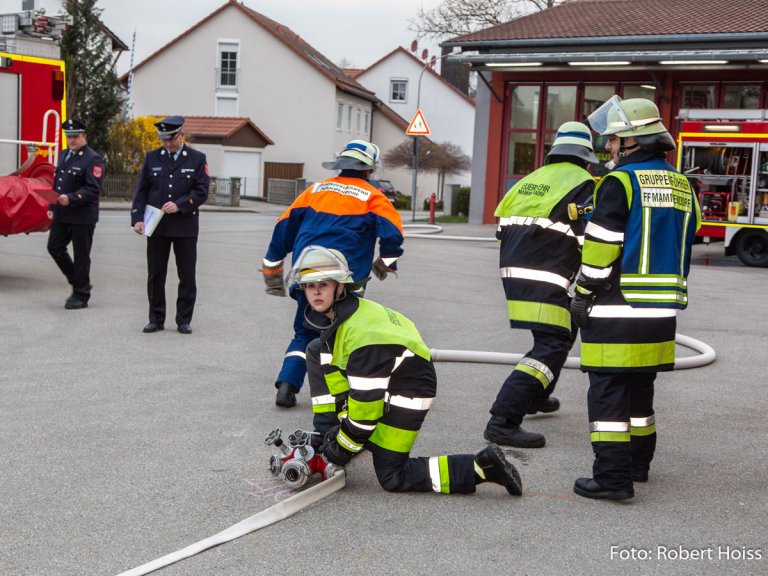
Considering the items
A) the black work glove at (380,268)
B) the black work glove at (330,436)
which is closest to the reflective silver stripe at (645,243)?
the black work glove at (330,436)

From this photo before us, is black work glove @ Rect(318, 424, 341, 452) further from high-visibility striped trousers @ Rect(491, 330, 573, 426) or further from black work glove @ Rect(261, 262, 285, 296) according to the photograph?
black work glove @ Rect(261, 262, 285, 296)

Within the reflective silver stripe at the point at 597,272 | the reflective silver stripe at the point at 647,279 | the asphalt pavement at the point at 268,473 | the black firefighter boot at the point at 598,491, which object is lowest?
the asphalt pavement at the point at 268,473

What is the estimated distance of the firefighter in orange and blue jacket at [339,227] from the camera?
21.1 feet

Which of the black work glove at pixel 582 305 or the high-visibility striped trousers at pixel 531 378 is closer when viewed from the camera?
the black work glove at pixel 582 305

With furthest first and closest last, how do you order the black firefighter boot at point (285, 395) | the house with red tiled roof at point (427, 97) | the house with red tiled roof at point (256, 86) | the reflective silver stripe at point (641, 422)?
the house with red tiled roof at point (427, 97), the house with red tiled roof at point (256, 86), the black firefighter boot at point (285, 395), the reflective silver stripe at point (641, 422)

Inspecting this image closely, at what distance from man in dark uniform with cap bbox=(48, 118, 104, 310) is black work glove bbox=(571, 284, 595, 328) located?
6.79 m

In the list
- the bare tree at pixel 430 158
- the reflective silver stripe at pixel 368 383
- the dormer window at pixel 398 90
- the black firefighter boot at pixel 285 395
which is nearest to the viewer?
the reflective silver stripe at pixel 368 383

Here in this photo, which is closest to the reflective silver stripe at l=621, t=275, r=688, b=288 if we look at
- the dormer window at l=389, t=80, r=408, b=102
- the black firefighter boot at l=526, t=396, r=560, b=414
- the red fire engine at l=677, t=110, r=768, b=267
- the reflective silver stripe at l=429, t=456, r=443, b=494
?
the reflective silver stripe at l=429, t=456, r=443, b=494

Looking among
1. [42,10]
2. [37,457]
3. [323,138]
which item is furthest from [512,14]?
[37,457]

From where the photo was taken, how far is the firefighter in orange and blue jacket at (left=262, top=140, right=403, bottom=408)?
6438 millimetres

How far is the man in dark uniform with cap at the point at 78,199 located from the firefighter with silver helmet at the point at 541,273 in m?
5.94

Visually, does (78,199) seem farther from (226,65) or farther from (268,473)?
(226,65)

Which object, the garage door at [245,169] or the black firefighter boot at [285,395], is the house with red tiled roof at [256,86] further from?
the black firefighter boot at [285,395]

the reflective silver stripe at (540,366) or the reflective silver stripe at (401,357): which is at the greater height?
the reflective silver stripe at (401,357)
